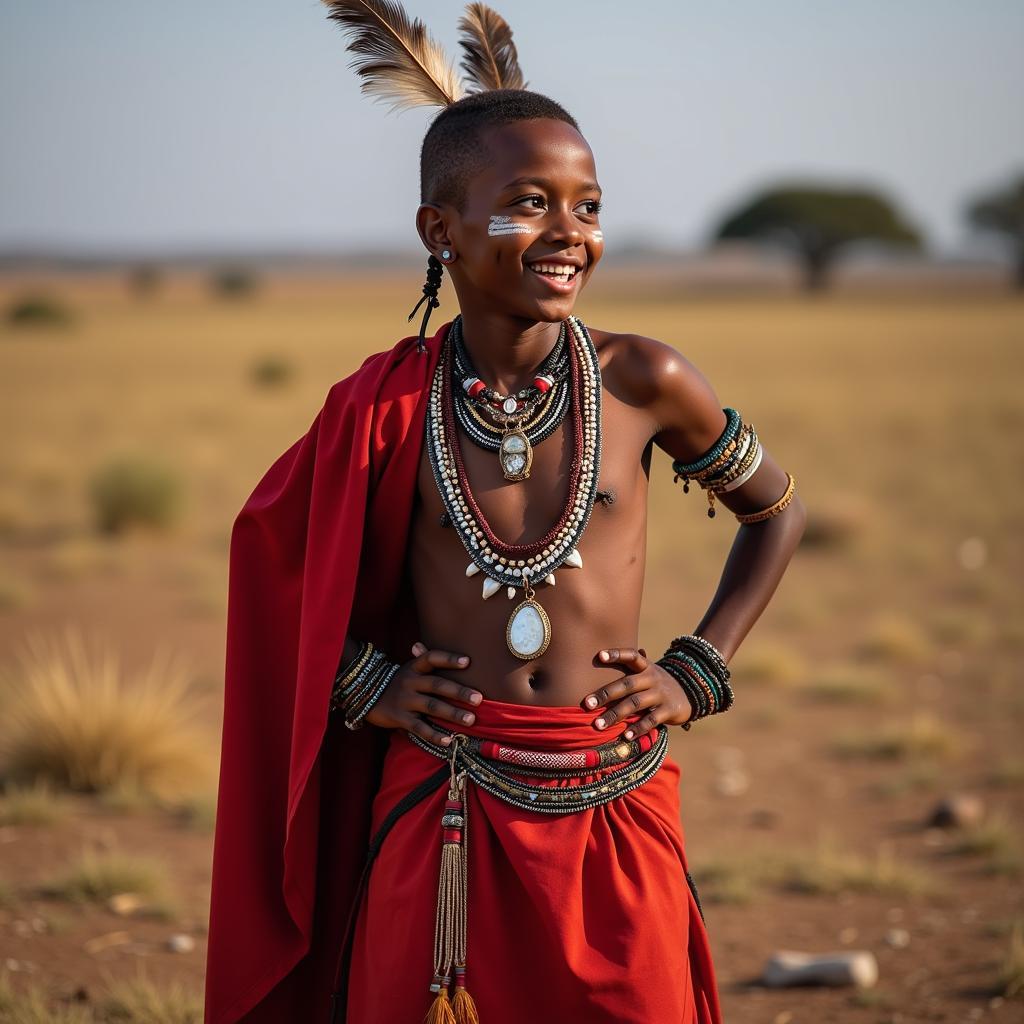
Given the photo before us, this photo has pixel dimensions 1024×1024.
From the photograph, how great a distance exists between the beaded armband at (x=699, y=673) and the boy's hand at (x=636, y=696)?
0.14 ft

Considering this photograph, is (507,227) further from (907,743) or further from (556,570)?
(907,743)

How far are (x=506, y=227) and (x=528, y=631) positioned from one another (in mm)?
857

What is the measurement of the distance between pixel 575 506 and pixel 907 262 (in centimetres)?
17291

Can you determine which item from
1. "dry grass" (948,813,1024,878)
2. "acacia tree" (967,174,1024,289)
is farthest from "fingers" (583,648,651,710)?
"acacia tree" (967,174,1024,289)

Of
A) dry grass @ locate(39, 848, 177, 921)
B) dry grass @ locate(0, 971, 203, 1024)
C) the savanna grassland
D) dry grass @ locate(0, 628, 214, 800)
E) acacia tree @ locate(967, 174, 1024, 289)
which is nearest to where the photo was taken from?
dry grass @ locate(0, 971, 203, 1024)

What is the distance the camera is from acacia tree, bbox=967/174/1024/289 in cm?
7425

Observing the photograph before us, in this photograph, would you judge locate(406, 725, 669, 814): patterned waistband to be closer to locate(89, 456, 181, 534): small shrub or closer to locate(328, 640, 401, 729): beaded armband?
locate(328, 640, 401, 729): beaded armband

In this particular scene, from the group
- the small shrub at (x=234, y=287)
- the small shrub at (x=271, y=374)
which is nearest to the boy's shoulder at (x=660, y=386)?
the small shrub at (x=271, y=374)

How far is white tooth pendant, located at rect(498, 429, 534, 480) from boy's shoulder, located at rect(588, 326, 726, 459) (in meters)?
0.26

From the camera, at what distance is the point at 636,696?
303 centimetres

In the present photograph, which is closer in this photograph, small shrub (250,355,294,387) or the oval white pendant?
the oval white pendant

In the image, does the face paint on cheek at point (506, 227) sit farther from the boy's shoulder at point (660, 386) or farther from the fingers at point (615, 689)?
the fingers at point (615, 689)

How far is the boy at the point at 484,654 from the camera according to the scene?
2.93m

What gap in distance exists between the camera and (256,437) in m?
21.9
